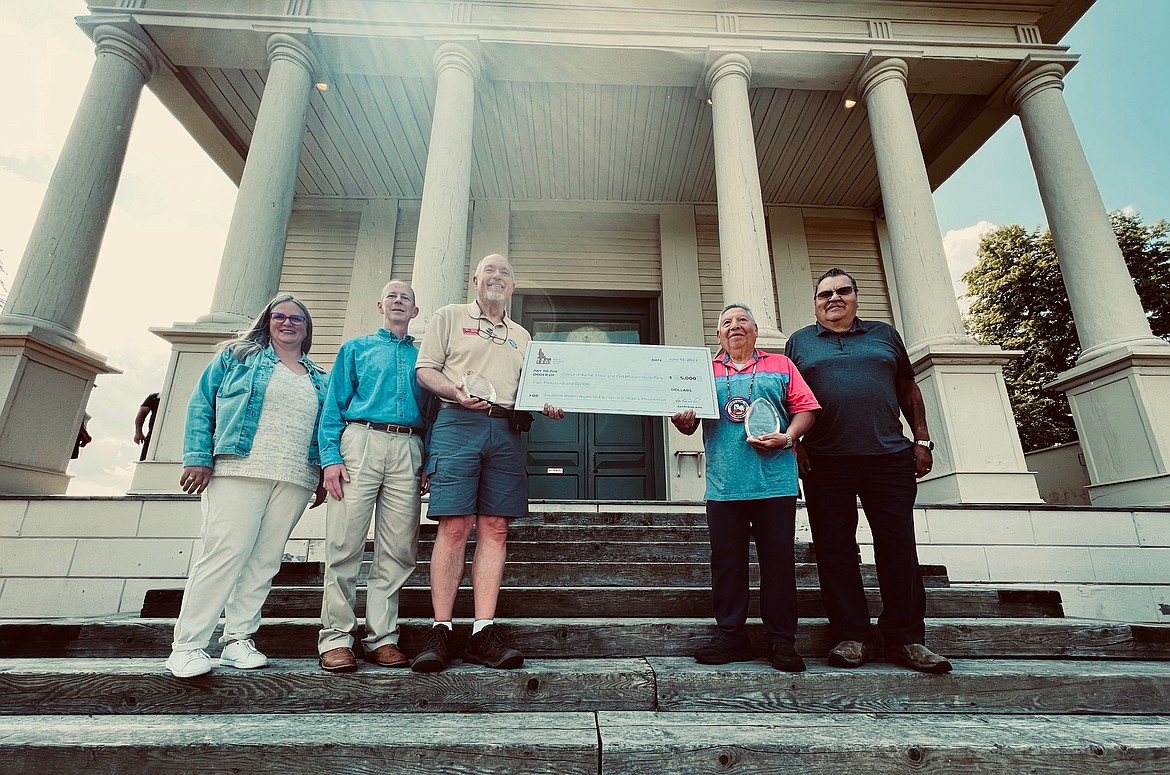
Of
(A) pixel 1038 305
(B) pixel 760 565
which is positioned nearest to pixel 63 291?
(B) pixel 760 565

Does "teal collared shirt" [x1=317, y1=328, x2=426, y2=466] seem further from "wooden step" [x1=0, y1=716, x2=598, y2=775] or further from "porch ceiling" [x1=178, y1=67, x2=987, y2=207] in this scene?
"porch ceiling" [x1=178, y1=67, x2=987, y2=207]

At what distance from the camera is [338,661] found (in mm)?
2090

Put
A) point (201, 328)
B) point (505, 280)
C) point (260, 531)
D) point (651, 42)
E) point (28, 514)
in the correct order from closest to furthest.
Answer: point (260, 531), point (505, 280), point (28, 514), point (201, 328), point (651, 42)

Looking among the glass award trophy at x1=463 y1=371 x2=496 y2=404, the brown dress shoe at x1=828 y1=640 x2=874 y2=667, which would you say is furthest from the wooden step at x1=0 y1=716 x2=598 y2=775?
the glass award trophy at x1=463 y1=371 x2=496 y2=404

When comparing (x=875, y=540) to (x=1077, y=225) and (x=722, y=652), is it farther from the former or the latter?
(x=1077, y=225)

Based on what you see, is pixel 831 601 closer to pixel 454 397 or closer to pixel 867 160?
pixel 454 397

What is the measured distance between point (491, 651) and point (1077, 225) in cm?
628

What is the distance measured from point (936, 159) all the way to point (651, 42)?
14.3ft

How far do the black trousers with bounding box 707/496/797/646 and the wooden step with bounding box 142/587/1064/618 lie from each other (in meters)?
0.59

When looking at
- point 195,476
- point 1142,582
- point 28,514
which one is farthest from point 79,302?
point 1142,582

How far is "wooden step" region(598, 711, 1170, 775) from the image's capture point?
1619 millimetres

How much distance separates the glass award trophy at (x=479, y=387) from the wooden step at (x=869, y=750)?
1284mm

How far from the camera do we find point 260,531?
7.67 ft

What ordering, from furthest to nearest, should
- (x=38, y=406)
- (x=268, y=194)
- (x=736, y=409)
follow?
1. (x=268, y=194)
2. (x=38, y=406)
3. (x=736, y=409)
